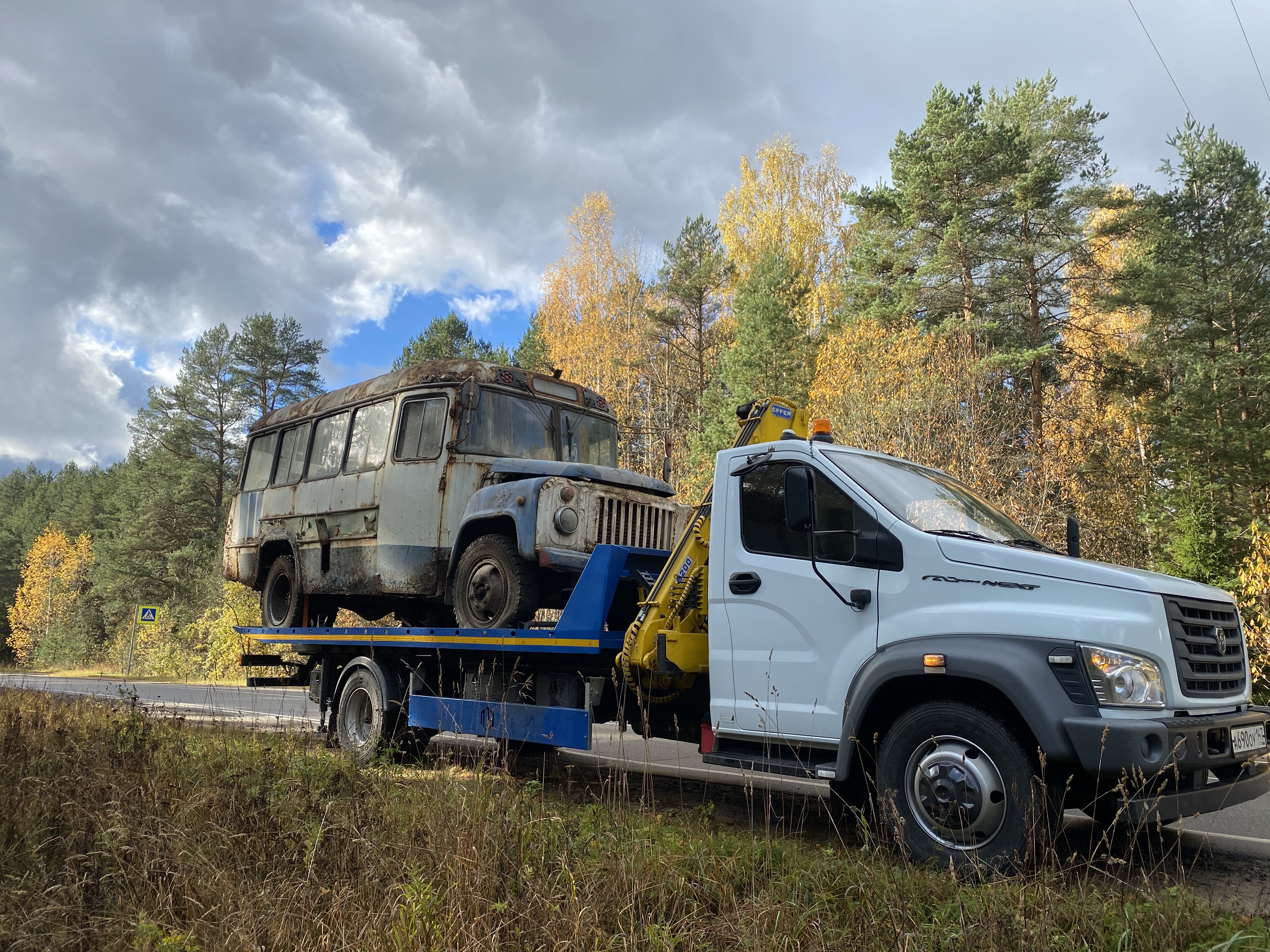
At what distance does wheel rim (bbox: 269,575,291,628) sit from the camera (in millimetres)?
9945

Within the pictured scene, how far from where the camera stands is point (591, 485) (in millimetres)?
7227

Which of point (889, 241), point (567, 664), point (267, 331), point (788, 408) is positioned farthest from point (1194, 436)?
point (267, 331)

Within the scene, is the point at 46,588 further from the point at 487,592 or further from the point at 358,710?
the point at 487,592

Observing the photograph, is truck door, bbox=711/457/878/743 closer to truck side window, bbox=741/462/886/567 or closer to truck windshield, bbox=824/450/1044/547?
truck side window, bbox=741/462/886/567

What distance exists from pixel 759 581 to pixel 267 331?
142 feet

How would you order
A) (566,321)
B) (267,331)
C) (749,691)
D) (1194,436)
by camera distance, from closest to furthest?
(749,691) < (1194,436) < (566,321) < (267,331)

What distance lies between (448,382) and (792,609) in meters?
4.51

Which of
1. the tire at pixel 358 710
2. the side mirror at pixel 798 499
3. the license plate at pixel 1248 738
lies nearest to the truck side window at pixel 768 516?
the side mirror at pixel 798 499

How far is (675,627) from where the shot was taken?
219 inches

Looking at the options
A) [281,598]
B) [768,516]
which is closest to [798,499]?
[768,516]

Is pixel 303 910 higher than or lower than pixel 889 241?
lower

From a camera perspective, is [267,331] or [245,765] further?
[267,331]

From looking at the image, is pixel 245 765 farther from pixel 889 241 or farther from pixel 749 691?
pixel 889 241

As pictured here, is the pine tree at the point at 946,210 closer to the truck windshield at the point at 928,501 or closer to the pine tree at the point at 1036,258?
the pine tree at the point at 1036,258
